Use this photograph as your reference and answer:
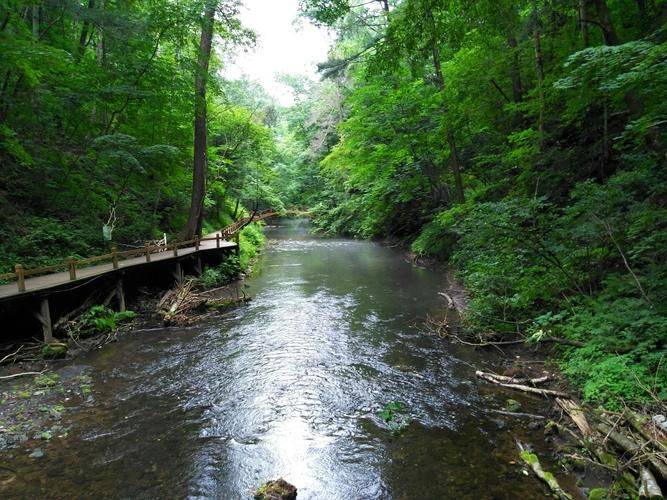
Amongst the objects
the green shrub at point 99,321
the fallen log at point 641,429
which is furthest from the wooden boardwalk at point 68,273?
the fallen log at point 641,429

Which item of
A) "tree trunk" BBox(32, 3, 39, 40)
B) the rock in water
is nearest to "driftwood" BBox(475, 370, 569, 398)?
the rock in water

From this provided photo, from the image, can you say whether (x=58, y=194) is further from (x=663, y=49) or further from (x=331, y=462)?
(x=663, y=49)

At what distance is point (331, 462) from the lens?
4719 mm

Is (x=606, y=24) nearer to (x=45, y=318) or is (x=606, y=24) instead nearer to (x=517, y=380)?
(x=517, y=380)

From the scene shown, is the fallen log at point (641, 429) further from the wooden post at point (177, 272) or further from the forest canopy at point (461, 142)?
the wooden post at point (177, 272)

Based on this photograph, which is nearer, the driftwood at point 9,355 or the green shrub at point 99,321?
the driftwood at point 9,355

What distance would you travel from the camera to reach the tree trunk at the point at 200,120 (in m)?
14.2

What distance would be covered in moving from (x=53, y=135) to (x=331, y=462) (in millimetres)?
14873

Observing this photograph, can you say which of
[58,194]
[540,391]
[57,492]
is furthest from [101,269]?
[540,391]

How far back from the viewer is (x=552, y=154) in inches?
392

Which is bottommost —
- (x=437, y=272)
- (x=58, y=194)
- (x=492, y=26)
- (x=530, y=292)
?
(x=437, y=272)

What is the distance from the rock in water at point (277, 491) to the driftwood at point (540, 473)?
2791mm

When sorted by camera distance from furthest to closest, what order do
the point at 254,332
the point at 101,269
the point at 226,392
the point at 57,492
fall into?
1. the point at 101,269
2. the point at 254,332
3. the point at 226,392
4. the point at 57,492

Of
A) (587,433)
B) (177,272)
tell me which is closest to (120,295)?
(177,272)
